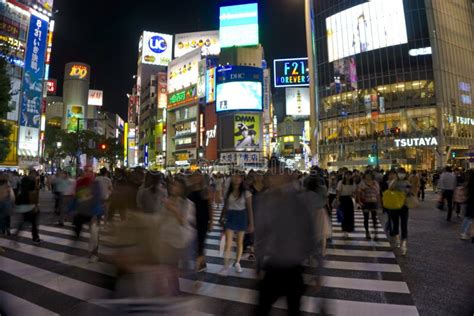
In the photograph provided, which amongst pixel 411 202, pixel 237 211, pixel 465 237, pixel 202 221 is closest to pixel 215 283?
pixel 202 221

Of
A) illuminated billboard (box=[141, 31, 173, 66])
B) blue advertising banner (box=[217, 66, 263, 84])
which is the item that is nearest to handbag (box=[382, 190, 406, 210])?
blue advertising banner (box=[217, 66, 263, 84])

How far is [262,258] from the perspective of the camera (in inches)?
130

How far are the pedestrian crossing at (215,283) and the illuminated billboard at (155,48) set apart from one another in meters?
94.3

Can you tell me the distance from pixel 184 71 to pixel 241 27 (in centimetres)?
1403

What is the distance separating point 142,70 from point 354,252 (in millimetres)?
95003

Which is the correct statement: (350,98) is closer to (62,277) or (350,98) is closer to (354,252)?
(354,252)

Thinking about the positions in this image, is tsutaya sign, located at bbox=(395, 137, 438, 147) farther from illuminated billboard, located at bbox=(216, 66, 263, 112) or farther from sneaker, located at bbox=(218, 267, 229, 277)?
sneaker, located at bbox=(218, 267, 229, 277)

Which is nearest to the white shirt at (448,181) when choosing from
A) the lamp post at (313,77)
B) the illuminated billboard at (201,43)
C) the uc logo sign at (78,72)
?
the lamp post at (313,77)

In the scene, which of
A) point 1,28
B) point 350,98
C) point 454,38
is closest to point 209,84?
point 350,98

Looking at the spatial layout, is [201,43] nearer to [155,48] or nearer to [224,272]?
[155,48]

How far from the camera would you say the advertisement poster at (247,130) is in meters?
53.8

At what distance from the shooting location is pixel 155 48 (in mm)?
96750

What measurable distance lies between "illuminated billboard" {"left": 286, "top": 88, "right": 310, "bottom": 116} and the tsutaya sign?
2743 centimetres

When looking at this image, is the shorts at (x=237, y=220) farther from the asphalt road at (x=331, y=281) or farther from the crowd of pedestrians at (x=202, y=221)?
the asphalt road at (x=331, y=281)
